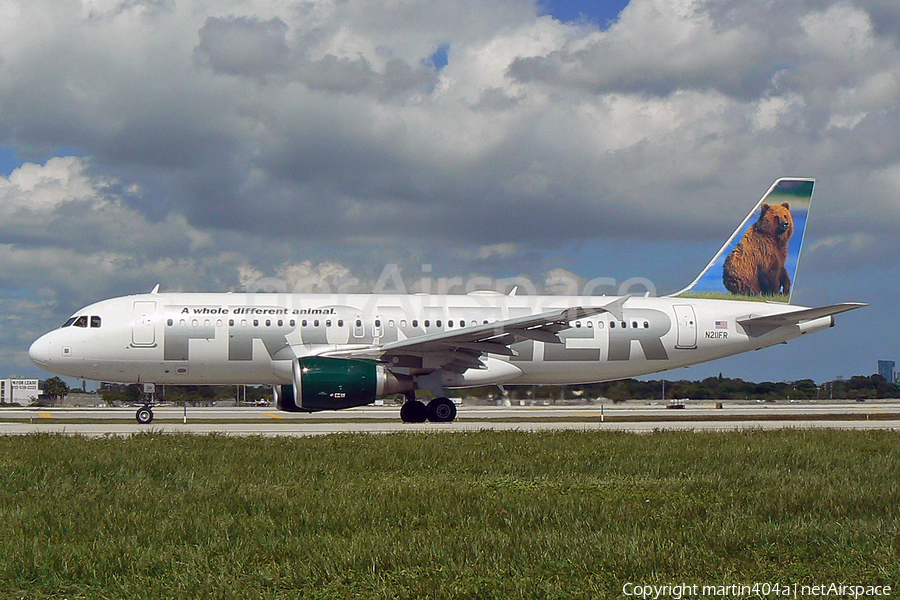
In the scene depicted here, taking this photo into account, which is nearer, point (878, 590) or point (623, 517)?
point (878, 590)

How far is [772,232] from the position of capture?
29.6 metres

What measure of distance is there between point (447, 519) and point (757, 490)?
3.85 meters

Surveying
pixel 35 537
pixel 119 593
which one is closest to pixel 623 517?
pixel 119 593

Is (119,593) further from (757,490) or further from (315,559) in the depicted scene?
(757,490)

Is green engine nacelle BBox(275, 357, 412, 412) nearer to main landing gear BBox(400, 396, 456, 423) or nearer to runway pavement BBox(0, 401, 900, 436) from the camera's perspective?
runway pavement BBox(0, 401, 900, 436)

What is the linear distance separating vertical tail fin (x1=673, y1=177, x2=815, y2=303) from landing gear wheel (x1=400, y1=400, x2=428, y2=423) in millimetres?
10266

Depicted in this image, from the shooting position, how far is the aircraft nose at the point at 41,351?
2333cm

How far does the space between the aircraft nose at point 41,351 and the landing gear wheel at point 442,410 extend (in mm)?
10539

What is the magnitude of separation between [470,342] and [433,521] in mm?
14647

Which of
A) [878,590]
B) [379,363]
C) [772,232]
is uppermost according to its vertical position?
[772,232]

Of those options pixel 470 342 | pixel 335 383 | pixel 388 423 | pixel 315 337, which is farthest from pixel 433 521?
pixel 388 423

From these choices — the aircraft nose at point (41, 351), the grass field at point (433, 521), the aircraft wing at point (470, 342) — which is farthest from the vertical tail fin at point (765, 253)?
the aircraft nose at point (41, 351)

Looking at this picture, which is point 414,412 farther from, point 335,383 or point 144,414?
point 144,414

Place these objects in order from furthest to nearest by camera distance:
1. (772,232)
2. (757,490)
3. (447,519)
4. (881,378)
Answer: (881,378) < (772,232) < (757,490) < (447,519)
